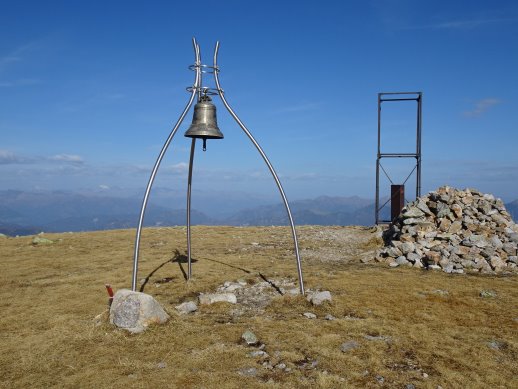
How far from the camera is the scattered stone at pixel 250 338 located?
779 cm

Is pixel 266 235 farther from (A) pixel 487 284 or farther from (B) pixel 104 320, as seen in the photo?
(B) pixel 104 320

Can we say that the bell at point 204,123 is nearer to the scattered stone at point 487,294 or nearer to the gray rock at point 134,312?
the gray rock at point 134,312

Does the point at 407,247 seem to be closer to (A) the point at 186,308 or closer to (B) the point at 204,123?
(A) the point at 186,308

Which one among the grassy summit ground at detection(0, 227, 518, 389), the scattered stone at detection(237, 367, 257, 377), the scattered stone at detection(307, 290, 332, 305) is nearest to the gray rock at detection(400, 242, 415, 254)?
the grassy summit ground at detection(0, 227, 518, 389)

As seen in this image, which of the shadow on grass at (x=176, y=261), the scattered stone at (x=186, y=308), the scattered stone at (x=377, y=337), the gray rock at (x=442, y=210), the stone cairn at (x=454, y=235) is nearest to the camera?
the scattered stone at (x=377, y=337)

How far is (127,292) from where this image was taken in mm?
8641

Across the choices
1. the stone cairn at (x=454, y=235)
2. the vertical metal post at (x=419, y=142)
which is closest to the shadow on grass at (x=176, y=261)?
the stone cairn at (x=454, y=235)

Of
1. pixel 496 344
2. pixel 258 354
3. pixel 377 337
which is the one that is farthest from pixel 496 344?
pixel 258 354

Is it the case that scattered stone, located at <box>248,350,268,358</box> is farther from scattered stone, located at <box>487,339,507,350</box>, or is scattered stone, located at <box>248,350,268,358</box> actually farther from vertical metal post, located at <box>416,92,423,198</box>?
vertical metal post, located at <box>416,92,423,198</box>

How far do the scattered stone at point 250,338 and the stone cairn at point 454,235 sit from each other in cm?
863

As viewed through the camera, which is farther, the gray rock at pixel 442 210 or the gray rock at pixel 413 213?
the gray rock at pixel 413 213

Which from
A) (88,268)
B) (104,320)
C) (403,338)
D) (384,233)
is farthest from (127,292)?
(384,233)

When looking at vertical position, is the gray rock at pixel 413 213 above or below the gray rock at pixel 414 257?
above

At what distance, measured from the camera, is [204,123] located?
9.71 metres
